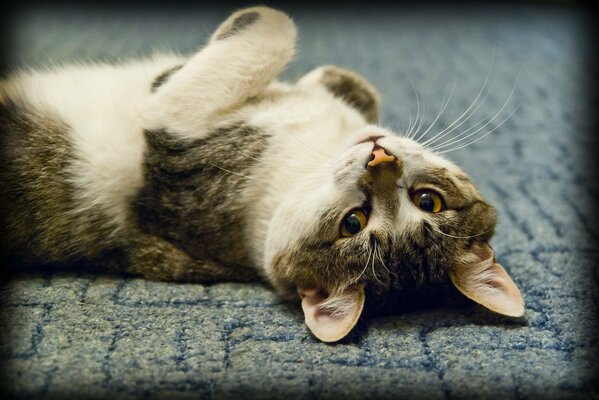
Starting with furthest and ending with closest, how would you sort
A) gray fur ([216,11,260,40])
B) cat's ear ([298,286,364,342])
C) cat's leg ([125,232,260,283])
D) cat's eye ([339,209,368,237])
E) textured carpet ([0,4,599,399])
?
gray fur ([216,11,260,40]) < cat's leg ([125,232,260,283]) < cat's eye ([339,209,368,237]) < cat's ear ([298,286,364,342]) < textured carpet ([0,4,599,399])

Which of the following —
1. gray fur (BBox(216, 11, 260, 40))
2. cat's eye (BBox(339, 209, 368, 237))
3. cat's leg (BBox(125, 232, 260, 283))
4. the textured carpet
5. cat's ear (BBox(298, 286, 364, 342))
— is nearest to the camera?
the textured carpet

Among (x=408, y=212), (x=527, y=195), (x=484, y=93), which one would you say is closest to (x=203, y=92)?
(x=408, y=212)

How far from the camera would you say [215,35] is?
5.63 ft

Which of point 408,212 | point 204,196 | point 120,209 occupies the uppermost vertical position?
point 408,212

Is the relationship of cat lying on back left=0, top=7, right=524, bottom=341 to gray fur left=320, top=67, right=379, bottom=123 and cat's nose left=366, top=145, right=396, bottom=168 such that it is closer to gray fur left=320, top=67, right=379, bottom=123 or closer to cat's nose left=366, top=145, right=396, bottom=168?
cat's nose left=366, top=145, right=396, bottom=168

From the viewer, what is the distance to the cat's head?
1388 mm

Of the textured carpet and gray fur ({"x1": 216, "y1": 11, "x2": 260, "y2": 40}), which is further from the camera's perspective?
gray fur ({"x1": 216, "y1": 11, "x2": 260, "y2": 40})

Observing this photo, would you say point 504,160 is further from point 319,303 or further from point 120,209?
point 120,209

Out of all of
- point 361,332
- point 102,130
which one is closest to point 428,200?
point 361,332

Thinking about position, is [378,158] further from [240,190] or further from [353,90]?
[353,90]

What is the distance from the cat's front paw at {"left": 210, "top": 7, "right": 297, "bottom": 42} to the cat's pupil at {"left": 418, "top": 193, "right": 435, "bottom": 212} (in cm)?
61

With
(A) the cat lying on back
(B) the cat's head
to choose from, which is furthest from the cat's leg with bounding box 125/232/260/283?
(B) the cat's head

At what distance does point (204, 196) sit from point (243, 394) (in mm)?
575

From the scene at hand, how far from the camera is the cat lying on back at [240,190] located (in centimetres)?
140
